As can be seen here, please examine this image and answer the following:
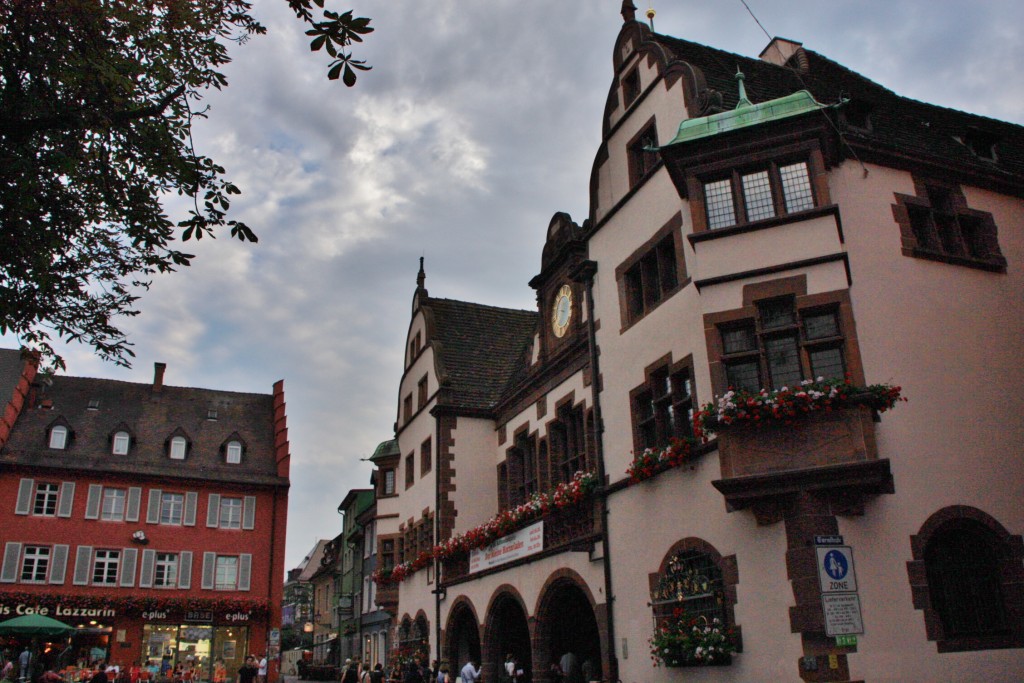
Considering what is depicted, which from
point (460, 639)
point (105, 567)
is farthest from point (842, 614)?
point (105, 567)

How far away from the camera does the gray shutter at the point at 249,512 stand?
49.3 meters

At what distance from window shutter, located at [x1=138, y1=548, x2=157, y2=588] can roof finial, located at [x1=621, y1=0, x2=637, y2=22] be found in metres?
37.0

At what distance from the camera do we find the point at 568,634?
930 inches

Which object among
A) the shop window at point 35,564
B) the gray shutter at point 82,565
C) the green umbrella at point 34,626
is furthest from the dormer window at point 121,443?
the green umbrella at point 34,626

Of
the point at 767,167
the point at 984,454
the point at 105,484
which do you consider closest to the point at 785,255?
the point at 767,167

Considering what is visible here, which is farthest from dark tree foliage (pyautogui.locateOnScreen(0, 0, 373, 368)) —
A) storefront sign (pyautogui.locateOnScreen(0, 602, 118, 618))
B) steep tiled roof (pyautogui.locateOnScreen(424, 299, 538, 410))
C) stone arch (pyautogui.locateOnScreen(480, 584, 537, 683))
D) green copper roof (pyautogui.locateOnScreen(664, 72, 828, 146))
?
storefront sign (pyautogui.locateOnScreen(0, 602, 118, 618))

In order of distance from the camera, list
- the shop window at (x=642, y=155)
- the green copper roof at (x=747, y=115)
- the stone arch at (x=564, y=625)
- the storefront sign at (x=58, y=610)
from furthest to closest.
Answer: the storefront sign at (x=58, y=610) → the stone arch at (x=564, y=625) → the shop window at (x=642, y=155) → the green copper roof at (x=747, y=115)

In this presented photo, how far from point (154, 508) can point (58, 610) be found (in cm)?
665

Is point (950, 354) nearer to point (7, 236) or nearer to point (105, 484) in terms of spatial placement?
point (7, 236)

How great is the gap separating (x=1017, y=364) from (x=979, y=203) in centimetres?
337

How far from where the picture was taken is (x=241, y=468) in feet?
167

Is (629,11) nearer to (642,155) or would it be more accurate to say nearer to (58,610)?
(642,155)

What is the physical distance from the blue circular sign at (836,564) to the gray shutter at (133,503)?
1627 inches

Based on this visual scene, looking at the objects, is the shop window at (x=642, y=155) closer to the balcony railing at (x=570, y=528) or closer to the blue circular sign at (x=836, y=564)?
the balcony railing at (x=570, y=528)
